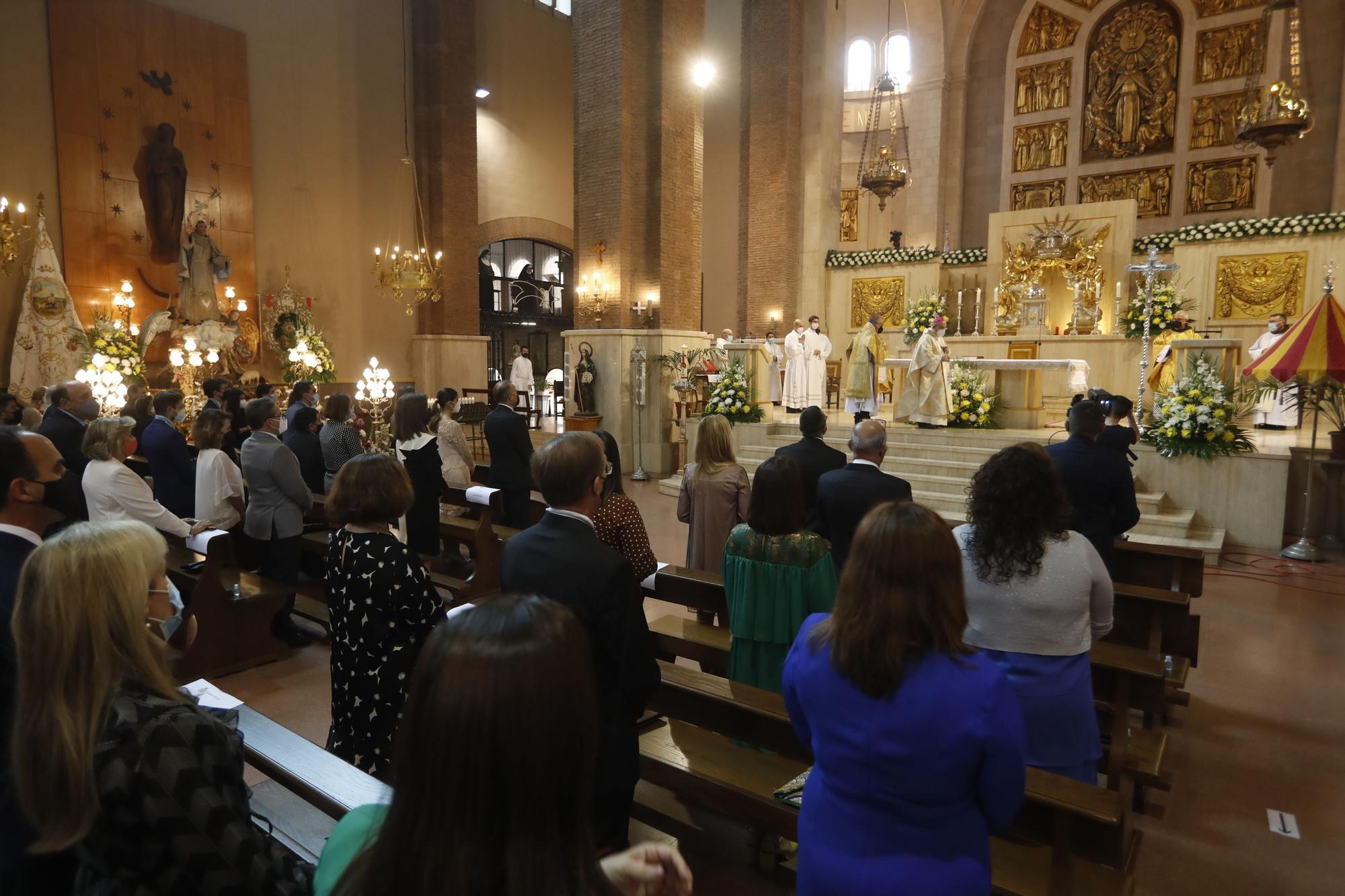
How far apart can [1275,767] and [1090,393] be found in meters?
3.36

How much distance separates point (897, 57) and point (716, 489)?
22.9 metres

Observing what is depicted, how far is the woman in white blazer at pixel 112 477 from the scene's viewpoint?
464cm

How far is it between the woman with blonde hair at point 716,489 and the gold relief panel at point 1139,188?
17495 millimetres

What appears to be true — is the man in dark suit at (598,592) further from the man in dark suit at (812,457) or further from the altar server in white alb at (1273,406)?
the altar server in white alb at (1273,406)

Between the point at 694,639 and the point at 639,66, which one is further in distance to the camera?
the point at 639,66

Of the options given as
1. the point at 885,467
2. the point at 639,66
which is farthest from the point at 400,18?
the point at 885,467

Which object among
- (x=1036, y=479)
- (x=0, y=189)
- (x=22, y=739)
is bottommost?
(x=22, y=739)

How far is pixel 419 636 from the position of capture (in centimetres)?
297

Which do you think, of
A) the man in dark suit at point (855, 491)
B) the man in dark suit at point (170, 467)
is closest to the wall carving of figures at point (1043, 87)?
the man in dark suit at point (855, 491)

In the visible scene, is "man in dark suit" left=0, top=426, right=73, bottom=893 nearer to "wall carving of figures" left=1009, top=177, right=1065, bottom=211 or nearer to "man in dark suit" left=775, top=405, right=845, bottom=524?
"man in dark suit" left=775, top=405, right=845, bottom=524

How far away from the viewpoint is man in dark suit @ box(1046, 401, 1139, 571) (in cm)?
433

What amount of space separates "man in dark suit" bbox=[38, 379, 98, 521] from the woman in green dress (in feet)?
11.8

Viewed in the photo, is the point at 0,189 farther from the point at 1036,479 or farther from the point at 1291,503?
the point at 1291,503

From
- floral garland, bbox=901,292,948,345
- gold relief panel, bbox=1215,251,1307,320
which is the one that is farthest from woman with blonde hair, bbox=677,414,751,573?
gold relief panel, bbox=1215,251,1307,320
